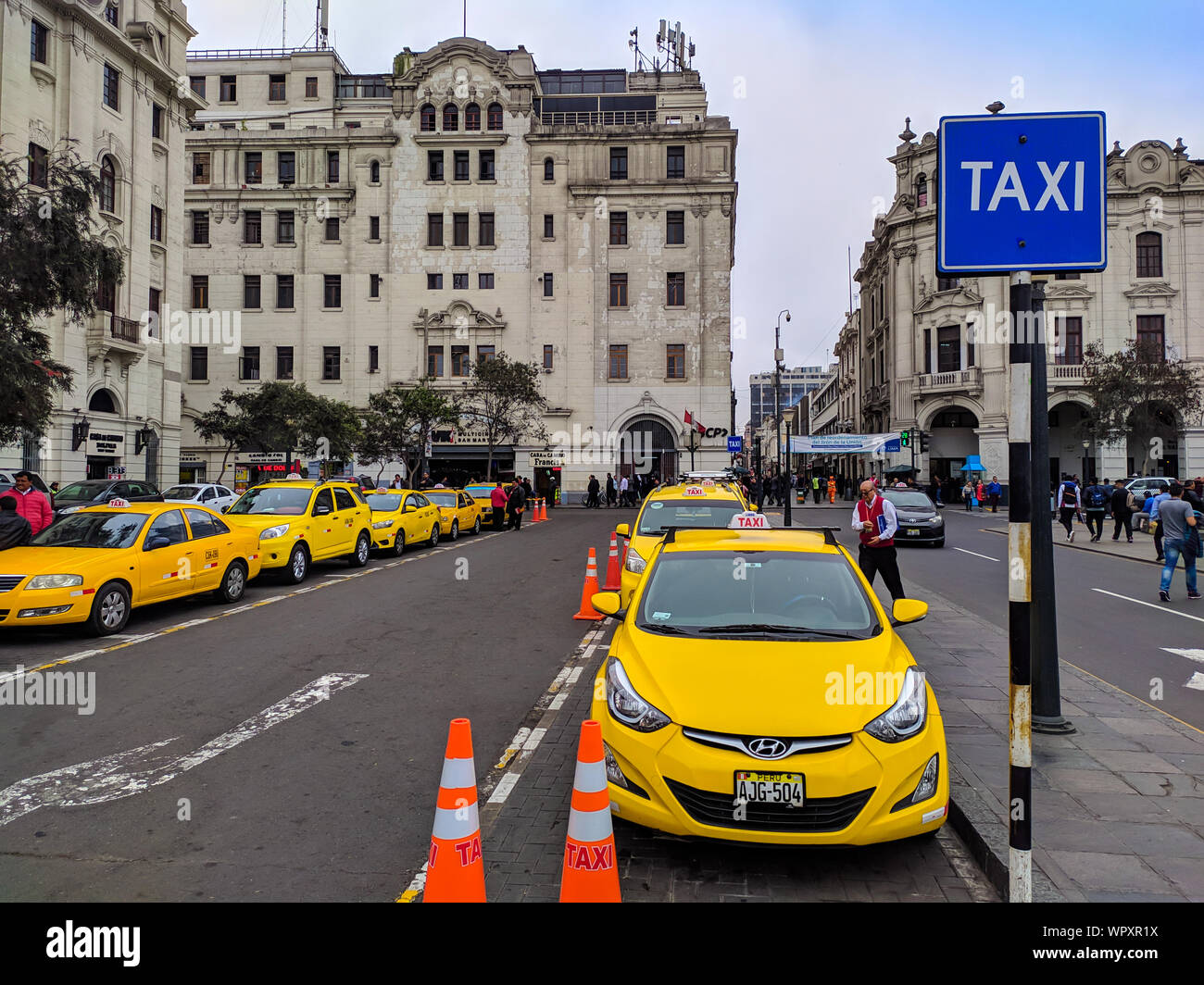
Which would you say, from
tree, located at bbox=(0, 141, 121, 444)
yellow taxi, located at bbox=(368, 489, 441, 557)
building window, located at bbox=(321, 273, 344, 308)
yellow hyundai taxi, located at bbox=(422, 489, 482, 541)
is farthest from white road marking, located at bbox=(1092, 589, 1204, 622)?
building window, located at bbox=(321, 273, 344, 308)

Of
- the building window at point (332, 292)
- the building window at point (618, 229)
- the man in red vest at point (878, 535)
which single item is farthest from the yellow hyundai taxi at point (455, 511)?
the building window at point (332, 292)

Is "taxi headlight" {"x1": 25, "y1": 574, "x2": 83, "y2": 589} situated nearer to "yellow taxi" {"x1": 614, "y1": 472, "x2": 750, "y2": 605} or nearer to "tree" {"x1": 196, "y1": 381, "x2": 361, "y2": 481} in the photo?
"yellow taxi" {"x1": 614, "y1": 472, "x2": 750, "y2": 605}

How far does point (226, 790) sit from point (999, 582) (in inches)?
553

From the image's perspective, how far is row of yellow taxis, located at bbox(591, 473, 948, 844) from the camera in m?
3.76

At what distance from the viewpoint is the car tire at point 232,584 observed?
483 inches

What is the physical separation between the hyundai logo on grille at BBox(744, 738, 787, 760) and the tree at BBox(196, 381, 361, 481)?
3339 cm

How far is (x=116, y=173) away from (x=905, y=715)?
36.2 metres

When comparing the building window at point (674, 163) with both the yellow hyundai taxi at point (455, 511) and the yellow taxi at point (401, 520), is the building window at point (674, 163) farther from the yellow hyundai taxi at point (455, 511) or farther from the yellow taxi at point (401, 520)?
the yellow taxi at point (401, 520)

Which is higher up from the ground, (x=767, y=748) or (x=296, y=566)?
(x=296, y=566)

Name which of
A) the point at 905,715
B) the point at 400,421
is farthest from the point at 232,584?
the point at 400,421

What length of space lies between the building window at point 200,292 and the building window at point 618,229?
23.9 m

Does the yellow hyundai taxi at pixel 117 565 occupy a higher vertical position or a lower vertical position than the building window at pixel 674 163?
lower

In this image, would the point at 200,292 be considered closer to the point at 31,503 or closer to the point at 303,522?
the point at 303,522

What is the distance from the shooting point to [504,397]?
39938 millimetres
